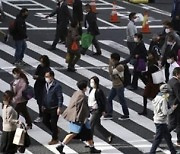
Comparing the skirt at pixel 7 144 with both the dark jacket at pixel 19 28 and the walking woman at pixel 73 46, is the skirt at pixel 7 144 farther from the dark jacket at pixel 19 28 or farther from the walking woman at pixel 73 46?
the dark jacket at pixel 19 28

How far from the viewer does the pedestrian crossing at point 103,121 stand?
66.2 feet

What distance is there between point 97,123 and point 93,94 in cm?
75

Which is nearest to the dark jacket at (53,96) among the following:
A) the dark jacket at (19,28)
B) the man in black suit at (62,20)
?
the dark jacket at (19,28)

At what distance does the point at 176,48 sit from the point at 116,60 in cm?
290

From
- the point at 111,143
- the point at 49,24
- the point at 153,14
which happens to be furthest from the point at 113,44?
the point at 111,143

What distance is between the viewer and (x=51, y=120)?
20.2 metres

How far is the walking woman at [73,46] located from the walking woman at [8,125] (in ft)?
24.4

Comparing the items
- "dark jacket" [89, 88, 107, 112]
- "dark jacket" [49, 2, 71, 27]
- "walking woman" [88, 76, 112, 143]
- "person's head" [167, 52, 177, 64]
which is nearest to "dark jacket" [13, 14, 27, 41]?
"dark jacket" [49, 2, 71, 27]

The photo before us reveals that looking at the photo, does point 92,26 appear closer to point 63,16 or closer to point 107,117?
point 63,16

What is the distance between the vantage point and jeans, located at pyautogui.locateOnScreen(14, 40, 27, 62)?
1061 inches

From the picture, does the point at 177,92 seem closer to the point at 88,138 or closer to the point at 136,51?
the point at 88,138

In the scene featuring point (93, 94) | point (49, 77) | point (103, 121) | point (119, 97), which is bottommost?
point (103, 121)

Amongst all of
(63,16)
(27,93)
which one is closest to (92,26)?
(63,16)

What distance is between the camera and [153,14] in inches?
1431
